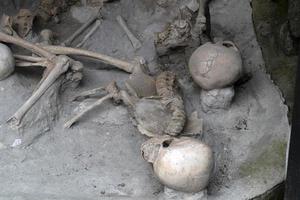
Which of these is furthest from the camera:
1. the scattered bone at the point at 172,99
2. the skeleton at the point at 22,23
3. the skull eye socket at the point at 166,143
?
the skeleton at the point at 22,23

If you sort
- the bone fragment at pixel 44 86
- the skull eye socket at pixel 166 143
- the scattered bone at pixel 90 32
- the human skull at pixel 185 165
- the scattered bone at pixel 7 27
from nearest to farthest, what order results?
the human skull at pixel 185 165, the skull eye socket at pixel 166 143, the bone fragment at pixel 44 86, the scattered bone at pixel 7 27, the scattered bone at pixel 90 32

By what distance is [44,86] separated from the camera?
98.7 inches

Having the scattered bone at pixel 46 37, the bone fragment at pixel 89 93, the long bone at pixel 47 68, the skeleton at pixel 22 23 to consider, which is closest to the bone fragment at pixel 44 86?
the long bone at pixel 47 68

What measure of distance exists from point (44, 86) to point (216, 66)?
0.64 metres

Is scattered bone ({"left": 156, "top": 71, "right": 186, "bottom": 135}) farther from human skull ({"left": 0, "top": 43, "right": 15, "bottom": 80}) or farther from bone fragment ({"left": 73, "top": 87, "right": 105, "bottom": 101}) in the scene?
human skull ({"left": 0, "top": 43, "right": 15, "bottom": 80})

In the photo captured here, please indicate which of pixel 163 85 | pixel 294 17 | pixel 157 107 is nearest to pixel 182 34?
pixel 163 85

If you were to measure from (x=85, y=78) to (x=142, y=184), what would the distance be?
0.65 metres

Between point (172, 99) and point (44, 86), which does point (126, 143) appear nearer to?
point (172, 99)

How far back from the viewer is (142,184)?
2303 millimetres

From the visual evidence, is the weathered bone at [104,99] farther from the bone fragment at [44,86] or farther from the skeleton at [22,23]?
the skeleton at [22,23]

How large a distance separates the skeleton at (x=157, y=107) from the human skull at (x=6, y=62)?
0.31 m

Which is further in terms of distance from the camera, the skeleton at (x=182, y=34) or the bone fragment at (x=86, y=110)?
the skeleton at (x=182, y=34)

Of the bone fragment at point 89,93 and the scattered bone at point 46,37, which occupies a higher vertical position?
the scattered bone at point 46,37

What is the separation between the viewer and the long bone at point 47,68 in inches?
96.3
